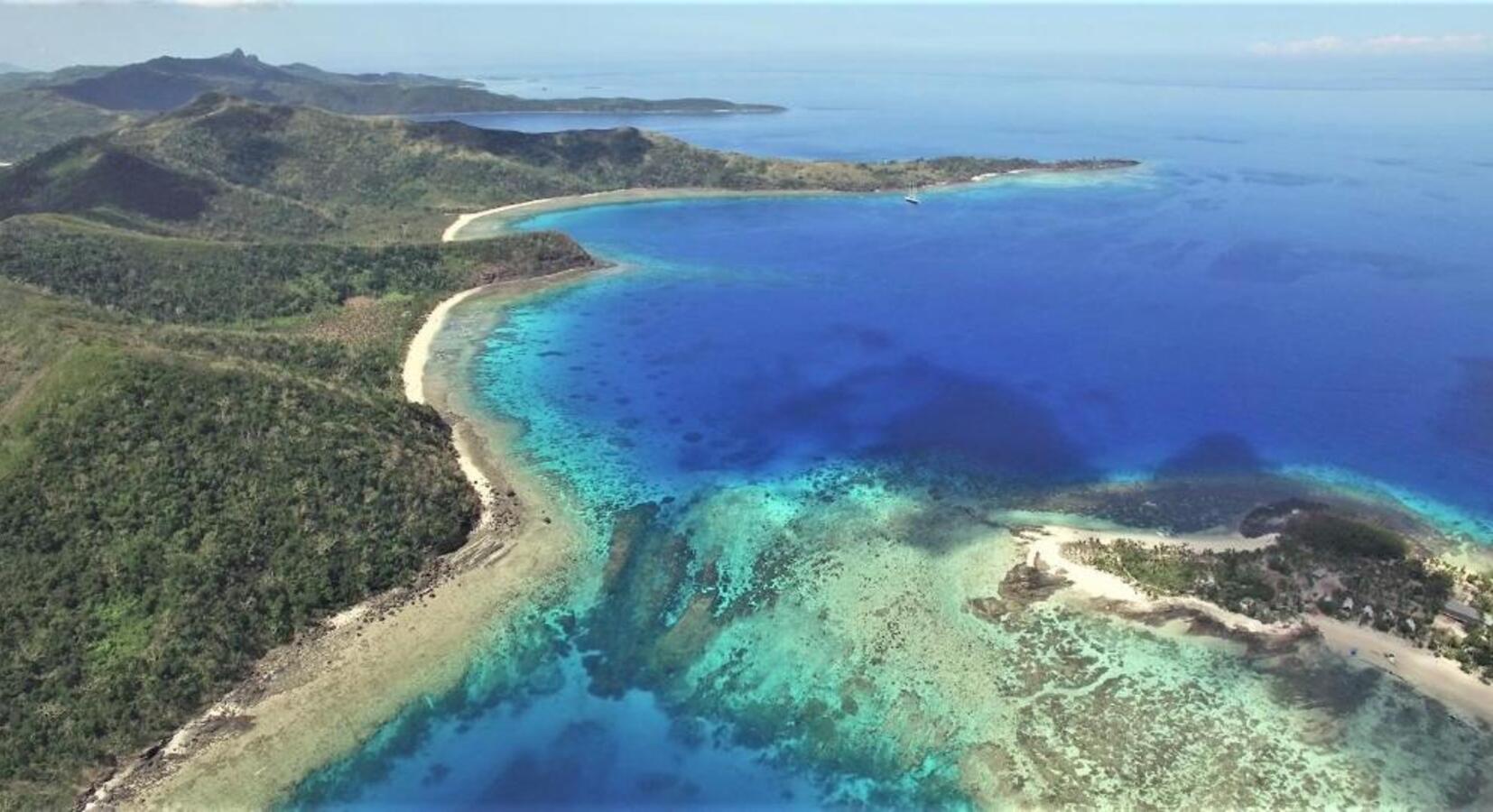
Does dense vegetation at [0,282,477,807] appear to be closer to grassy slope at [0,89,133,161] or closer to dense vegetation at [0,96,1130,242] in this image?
dense vegetation at [0,96,1130,242]

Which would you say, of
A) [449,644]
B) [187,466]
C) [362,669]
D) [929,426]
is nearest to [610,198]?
[929,426]

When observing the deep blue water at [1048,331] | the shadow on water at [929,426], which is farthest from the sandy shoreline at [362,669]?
the shadow on water at [929,426]

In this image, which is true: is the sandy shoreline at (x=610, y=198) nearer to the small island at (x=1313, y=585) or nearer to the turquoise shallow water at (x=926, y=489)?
the turquoise shallow water at (x=926, y=489)

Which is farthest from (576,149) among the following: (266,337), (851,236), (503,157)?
(266,337)

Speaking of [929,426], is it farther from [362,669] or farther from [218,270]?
[218,270]

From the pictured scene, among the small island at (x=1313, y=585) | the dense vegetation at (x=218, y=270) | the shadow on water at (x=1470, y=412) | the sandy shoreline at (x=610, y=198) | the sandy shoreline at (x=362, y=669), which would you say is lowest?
the sandy shoreline at (x=362, y=669)

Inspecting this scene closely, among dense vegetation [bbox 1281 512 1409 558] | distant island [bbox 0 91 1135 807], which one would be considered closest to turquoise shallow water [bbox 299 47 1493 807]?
dense vegetation [bbox 1281 512 1409 558]
